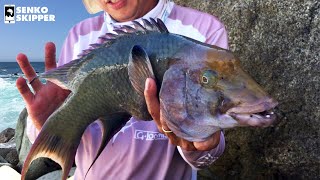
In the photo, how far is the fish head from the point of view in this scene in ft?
5.19

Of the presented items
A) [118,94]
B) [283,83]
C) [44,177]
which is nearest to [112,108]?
[118,94]

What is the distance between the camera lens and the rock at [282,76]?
3.69 m

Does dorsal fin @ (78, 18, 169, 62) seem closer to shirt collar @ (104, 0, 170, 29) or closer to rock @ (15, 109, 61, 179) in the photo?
shirt collar @ (104, 0, 170, 29)

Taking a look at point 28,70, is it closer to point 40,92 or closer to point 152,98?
point 40,92

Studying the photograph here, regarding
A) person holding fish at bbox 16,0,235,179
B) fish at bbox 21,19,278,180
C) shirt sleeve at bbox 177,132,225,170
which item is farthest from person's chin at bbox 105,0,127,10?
shirt sleeve at bbox 177,132,225,170

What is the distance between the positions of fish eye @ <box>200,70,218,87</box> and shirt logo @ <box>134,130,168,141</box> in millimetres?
847

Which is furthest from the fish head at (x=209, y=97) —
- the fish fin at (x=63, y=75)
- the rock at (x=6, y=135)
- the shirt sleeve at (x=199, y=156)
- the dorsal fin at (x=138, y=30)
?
the rock at (x=6, y=135)

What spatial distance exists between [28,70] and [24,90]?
8 centimetres

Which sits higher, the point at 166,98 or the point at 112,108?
the point at 166,98

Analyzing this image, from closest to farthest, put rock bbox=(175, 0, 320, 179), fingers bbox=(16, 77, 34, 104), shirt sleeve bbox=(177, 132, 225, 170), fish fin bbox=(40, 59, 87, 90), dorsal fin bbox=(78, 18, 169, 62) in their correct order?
dorsal fin bbox=(78, 18, 169, 62), fish fin bbox=(40, 59, 87, 90), fingers bbox=(16, 77, 34, 104), shirt sleeve bbox=(177, 132, 225, 170), rock bbox=(175, 0, 320, 179)

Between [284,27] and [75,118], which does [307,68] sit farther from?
[75,118]

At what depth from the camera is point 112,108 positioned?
1.93m

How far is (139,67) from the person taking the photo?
5.82 feet

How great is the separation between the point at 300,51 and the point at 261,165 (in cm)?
91
